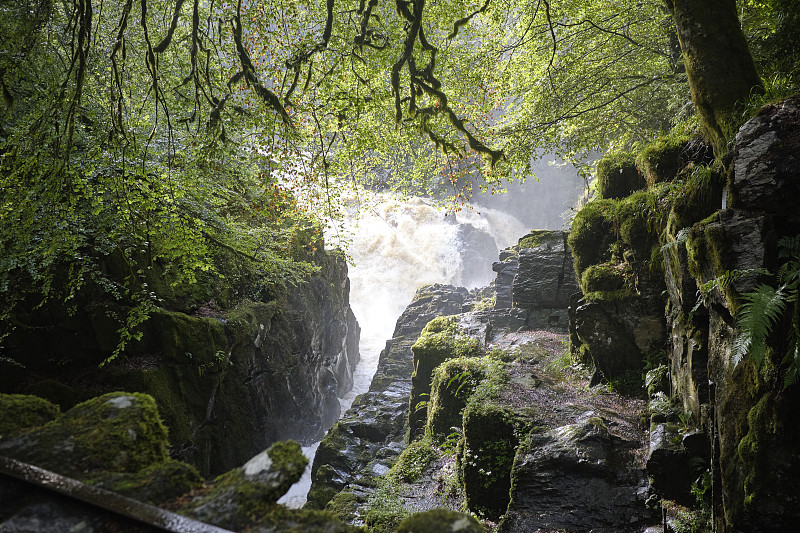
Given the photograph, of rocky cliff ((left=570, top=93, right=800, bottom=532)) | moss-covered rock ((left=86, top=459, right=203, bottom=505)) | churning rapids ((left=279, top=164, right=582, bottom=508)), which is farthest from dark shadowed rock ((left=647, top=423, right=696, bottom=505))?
churning rapids ((left=279, top=164, right=582, bottom=508))

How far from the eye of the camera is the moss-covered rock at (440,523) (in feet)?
4.99

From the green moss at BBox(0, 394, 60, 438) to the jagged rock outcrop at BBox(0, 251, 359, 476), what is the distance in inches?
202

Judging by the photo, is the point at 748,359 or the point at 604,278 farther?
the point at 604,278

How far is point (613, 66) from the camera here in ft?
33.8

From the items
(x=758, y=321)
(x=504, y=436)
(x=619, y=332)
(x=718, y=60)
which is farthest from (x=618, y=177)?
(x=758, y=321)

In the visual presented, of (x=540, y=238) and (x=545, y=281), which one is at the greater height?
(x=540, y=238)

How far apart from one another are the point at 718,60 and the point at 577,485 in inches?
223

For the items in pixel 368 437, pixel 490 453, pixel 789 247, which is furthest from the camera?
pixel 368 437

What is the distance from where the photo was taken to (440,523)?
1.54 m

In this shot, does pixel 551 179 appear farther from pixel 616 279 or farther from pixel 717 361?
pixel 717 361

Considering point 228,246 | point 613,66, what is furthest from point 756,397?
A: point 613,66

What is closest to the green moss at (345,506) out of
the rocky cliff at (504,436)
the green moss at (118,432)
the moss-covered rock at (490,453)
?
the rocky cliff at (504,436)

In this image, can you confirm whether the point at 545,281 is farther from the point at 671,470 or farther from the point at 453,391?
the point at 671,470

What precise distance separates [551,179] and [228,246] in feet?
157
